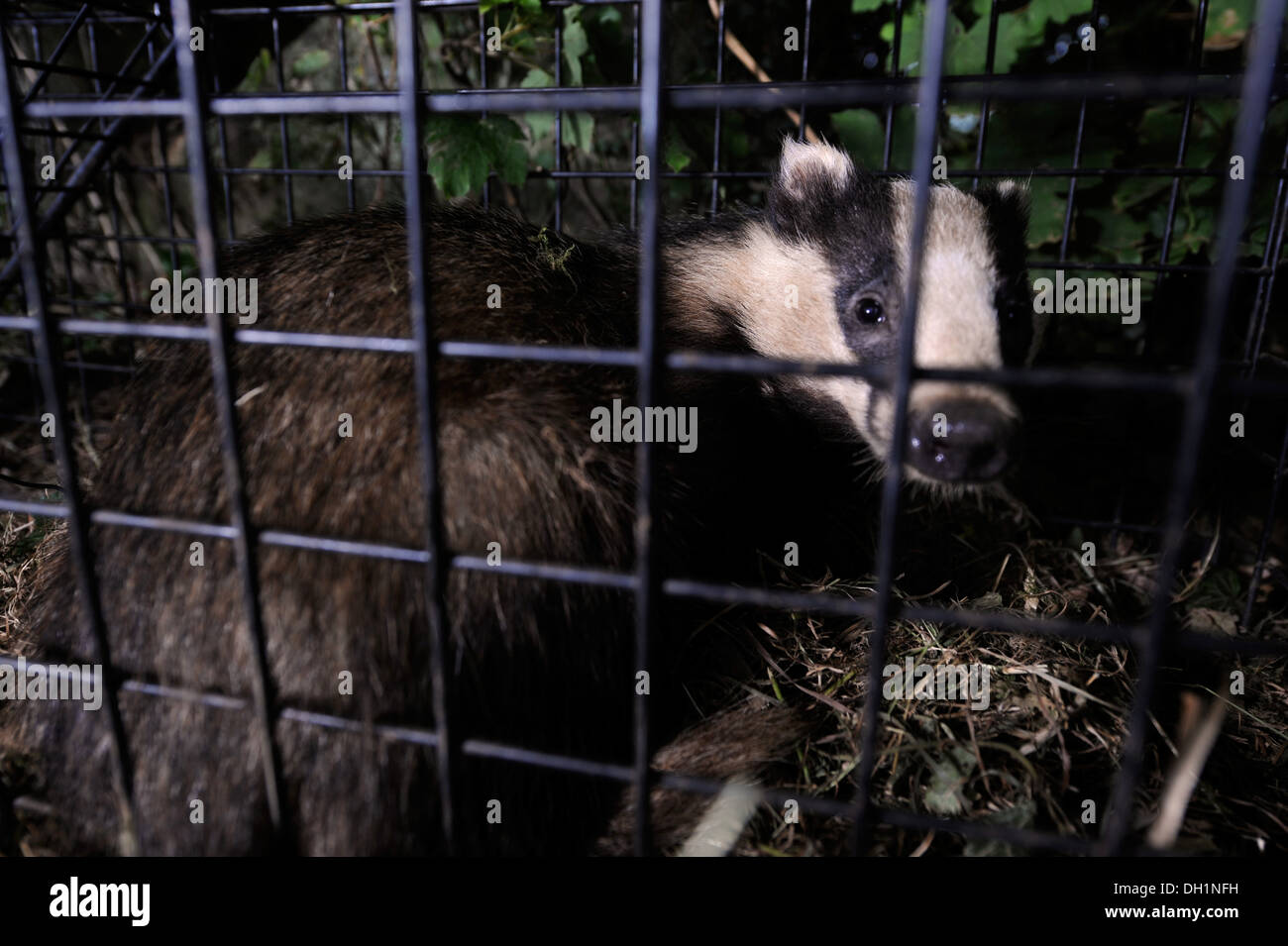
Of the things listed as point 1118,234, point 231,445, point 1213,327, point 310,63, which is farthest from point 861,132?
point 310,63

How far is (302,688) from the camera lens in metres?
1.49

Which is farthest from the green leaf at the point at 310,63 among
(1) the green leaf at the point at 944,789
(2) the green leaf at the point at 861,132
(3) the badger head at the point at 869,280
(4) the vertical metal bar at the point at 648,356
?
(1) the green leaf at the point at 944,789

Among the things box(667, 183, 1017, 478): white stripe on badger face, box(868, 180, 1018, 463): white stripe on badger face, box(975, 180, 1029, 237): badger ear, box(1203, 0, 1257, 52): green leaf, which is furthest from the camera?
box(1203, 0, 1257, 52): green leaf

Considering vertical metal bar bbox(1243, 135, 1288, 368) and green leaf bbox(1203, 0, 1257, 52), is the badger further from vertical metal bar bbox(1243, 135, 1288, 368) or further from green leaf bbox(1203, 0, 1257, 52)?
green leaf bbox(1203, 0, 1257, 52)

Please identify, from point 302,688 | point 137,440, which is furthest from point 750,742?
point 137,440

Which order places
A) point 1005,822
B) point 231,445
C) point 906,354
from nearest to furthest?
point 906,354
point 231,445
point 1005,822

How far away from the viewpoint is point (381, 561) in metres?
1.51

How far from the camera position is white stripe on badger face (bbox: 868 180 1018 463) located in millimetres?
2066

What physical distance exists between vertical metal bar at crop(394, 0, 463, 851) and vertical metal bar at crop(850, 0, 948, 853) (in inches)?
25.7

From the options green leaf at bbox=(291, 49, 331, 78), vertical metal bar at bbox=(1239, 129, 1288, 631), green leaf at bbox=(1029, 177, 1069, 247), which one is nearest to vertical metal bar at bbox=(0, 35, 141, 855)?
vertical metal bar at bbox=(1239, 129, 1288, 631)

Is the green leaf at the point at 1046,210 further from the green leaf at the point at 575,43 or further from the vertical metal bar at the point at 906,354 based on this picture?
the vertical metal bar at the point at 906,354

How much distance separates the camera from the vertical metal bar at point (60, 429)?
4.41ft

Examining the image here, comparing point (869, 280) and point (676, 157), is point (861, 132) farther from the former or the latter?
point (869, 280)

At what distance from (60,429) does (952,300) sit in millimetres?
2059
